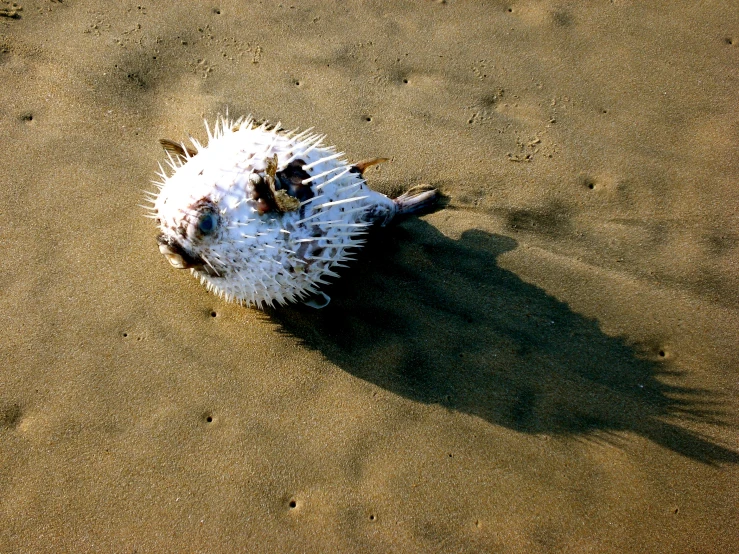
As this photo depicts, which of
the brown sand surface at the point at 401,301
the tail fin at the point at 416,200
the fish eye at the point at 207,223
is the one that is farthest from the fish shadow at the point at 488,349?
the fish eye at the point at 207,223

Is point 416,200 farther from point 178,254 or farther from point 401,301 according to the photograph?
point 178,254

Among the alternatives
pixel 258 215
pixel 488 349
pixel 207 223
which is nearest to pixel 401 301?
pixel 488 349

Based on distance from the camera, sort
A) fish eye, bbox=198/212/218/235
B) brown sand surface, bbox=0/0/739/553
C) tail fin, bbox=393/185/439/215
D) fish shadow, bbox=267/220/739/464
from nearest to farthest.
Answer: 1. fish eye, bbox=198/212/218/235
2. brown sand surface, bbox=0/0/739/553
3. fish shadow, bbox=267/220/739/464
4. tail fin, bbox=393/185/439/215

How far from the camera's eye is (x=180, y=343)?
245 centimetres

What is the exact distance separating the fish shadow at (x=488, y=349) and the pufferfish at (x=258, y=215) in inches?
14.0

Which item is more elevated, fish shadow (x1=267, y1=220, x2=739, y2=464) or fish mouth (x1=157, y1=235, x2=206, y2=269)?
fish mouth (x1=157, y1=235, x2=206, y2=269)

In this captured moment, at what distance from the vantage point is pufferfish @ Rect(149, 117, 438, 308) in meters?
2.03

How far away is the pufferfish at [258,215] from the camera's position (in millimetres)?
2029

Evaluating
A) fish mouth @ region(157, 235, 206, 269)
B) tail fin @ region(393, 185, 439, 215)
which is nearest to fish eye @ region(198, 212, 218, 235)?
fish mouth @ region(157, 235, 206, 269)

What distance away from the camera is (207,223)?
2014mm

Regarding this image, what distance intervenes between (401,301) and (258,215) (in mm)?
876

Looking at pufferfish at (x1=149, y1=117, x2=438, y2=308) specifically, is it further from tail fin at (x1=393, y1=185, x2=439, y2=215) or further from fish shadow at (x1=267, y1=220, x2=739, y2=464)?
tail fin at (x1=393, y1=185, x2=439, y2=215)

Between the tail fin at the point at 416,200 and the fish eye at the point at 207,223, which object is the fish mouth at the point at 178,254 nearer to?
the fish eye at the point at 207,223

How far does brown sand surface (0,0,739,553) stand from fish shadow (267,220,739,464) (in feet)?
0.04
